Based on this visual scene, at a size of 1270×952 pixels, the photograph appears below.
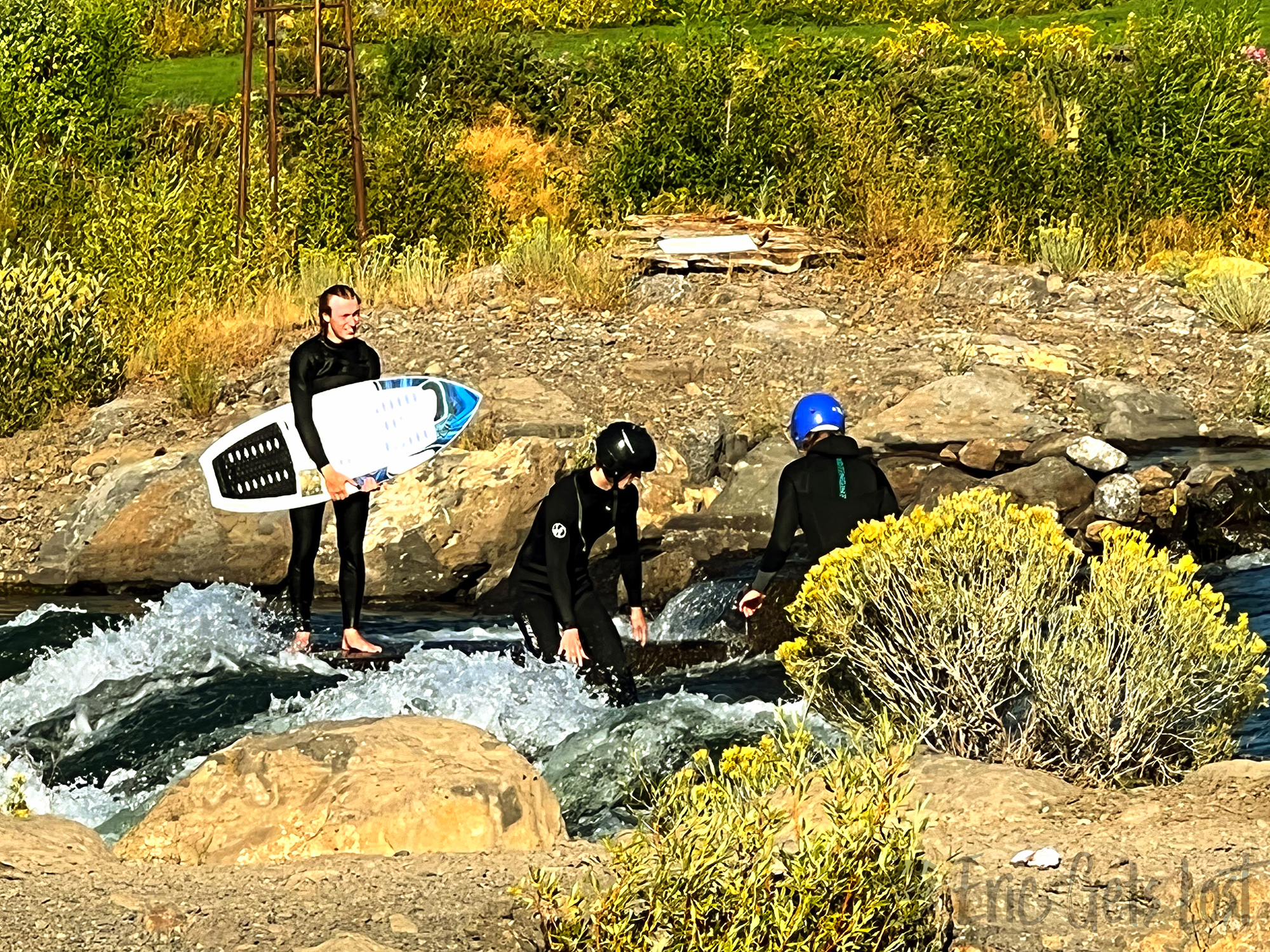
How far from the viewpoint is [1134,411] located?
1352cm

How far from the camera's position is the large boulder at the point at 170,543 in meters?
11.6

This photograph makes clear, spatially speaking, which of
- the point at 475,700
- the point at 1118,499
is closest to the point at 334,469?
the point at 475,700

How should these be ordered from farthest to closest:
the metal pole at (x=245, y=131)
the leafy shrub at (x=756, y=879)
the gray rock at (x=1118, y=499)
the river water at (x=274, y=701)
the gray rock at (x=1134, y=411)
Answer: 1. the metal pole at (x=245, y=131)
2. the gray rock at (x=1134, y=411)
3. the gray rock at (x=1118, y=499)
4. the river water at (x=274, y=701)
5. the leafy shrub at (x=756, y=879)

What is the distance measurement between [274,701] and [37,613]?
9.21 feet

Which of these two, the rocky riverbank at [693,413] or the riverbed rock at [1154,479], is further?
the riverbed rock at [1154,479]

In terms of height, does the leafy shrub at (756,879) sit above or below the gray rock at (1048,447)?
above

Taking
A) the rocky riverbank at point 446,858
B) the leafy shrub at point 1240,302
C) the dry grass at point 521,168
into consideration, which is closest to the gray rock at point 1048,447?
the leafy shrub at point 1240,302

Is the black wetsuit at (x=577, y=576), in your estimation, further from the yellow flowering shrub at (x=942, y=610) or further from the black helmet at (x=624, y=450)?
the yellow flowering shrub at (x=942, y=610)

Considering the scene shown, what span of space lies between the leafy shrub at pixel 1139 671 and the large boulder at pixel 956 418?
6140mm

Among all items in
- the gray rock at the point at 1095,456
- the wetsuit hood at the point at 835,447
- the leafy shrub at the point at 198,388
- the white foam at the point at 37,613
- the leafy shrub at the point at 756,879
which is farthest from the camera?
the leafy shrub at the point at 198,388

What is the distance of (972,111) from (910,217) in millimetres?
1862

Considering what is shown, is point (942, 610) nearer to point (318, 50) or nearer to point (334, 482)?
point (334, 482)

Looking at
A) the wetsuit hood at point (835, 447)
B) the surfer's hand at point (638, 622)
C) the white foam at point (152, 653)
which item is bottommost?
the white foam at point (152, 653)

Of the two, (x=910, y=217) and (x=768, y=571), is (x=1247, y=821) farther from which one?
(x=910, y=217)
